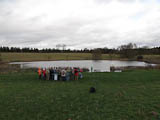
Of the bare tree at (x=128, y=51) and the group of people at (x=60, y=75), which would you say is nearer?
the group of people at (x=60, y=75)

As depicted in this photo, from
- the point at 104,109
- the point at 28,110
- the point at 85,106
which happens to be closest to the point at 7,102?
the point at 28,110

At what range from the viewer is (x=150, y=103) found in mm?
7027

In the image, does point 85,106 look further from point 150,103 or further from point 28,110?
point 150,103

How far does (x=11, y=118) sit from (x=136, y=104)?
5.77 metres

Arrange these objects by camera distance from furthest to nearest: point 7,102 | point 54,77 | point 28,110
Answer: point 54,77 → point 7,102 → point 28,110

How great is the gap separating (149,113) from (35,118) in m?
4.69

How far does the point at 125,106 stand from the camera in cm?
661

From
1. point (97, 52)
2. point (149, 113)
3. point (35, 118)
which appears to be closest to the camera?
point (35, 118)

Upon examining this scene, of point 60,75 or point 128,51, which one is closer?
point 60,75

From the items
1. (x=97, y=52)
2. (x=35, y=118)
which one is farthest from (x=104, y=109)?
(x=97, y=52)

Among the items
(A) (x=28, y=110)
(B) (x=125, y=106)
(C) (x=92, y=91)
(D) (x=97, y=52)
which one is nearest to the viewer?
(A) (x=28, y=110)

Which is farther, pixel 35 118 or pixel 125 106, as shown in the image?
pixel 125 106

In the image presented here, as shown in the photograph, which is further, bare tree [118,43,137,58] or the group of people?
bare tree [118,43,137,58]

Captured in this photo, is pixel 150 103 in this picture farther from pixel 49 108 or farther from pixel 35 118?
pixel 35 118
